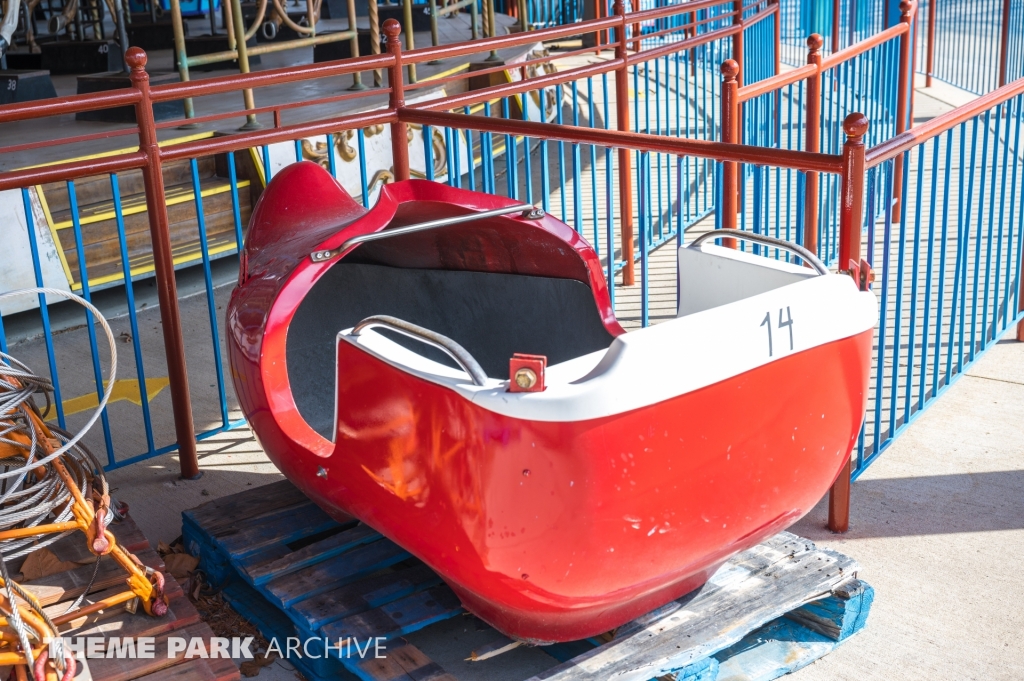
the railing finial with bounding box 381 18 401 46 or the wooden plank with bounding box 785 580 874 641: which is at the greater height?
the railing finial with bounding box 381 18 401 46

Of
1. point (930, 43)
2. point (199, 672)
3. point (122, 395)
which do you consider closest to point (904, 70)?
point (122, 395)

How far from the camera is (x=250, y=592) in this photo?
9.66 feet

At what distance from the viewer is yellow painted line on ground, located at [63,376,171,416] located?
4.29 m

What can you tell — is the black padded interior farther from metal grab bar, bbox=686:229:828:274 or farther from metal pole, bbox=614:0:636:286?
metal pole, bbox=614:0:636:286

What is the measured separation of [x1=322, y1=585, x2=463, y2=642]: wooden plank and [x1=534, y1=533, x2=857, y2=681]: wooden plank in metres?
0.40

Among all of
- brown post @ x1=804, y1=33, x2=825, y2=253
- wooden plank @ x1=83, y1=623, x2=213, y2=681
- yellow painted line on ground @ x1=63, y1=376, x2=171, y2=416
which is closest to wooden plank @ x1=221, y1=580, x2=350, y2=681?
wooden plank @ x1=83, y1=623, x2=213, y2=681

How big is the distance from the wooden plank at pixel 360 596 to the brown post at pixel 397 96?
5.53ft

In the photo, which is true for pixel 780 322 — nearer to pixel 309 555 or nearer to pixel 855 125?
pixel 855 125

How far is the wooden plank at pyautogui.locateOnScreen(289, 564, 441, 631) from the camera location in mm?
2559

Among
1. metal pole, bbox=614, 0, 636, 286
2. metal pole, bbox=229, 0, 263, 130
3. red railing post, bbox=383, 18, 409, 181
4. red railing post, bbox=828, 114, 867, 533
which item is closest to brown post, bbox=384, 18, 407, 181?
red railing post, bbox=383, 18, 409, 181

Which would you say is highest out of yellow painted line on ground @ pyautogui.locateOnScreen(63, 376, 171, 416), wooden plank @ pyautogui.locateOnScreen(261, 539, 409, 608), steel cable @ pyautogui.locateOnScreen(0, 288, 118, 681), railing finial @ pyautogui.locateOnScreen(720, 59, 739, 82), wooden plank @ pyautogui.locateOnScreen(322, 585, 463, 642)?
railing finial @ pyautogui.locateOnScreen(720, 59, 739, 82)

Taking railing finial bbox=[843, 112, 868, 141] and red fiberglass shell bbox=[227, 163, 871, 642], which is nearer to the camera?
red fiberglass shell bbox=[227, 163, 871, 642]

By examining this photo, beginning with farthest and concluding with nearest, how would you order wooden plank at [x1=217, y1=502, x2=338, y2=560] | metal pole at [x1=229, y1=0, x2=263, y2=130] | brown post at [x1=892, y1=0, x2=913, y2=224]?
metal pole at [x1=229, y1=0, x2=263, y2=130]
brown post at [x1=892, y1=0, x2=913, y2=224]
wooden plank at [x1=217, y1=502, x2=338, y2=560]

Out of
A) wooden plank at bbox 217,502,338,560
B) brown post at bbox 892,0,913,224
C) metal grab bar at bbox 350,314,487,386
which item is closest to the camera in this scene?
metal grab bar at bbox 350,314,487,386
